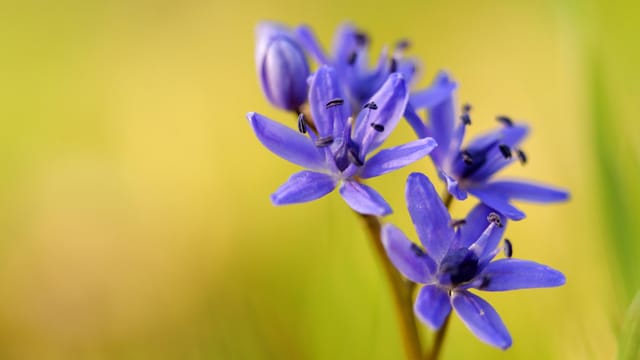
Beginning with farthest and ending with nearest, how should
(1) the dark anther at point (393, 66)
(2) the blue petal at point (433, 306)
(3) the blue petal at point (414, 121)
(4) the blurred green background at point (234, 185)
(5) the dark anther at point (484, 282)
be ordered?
(4) the blurred green background at point (234, 185), (1) the dark anther at point (393, 66), (3) the blue petal at point (414, 121), (5) the dark anther at point (484, 282), (2) the blue petal at point (433, 306)

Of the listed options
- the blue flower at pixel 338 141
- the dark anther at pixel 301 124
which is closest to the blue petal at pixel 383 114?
the blue flower at pixel 338 141

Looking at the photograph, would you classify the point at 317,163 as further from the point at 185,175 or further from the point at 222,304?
the point at 185,175

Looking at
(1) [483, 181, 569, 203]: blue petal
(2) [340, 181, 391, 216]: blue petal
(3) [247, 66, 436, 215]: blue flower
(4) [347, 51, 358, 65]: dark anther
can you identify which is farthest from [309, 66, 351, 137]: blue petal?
(1) [483, 181, 569, 203]: blue petal

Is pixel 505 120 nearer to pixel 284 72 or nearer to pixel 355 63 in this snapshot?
pixel 355 63

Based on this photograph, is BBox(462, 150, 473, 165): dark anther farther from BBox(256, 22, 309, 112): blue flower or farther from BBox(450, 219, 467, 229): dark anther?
BBox(256, 22, 309, 112): blue flower

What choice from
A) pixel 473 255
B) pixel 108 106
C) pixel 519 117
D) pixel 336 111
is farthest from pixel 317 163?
pixel 108 106

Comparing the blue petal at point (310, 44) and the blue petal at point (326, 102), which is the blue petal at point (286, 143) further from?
the blue petal at point (310, 44)

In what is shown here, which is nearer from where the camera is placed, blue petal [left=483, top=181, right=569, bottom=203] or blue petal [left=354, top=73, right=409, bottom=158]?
blue petal [left=354, top=73, right=409, bottom=158]
